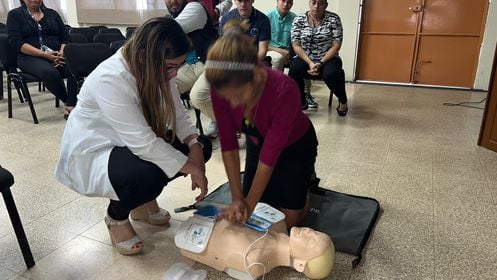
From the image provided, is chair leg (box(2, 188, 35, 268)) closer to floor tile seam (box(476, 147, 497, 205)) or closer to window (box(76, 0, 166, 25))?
floor tile seam (box(476, 147, 497, 205))

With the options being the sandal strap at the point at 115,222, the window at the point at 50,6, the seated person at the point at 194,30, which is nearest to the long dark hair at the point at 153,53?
the sandal strap at the point at 115,222

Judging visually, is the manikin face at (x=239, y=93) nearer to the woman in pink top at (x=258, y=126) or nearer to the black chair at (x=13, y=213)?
the woman in pink top at (x=258, y=126)

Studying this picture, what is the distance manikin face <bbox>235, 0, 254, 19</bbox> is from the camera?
277 centimetres

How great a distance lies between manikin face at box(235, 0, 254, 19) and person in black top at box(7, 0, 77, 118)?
1487 mm

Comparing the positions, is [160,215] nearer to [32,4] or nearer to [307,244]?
[307,244]

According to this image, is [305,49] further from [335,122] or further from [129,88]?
[129,88]

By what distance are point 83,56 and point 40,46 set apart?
2.02ft

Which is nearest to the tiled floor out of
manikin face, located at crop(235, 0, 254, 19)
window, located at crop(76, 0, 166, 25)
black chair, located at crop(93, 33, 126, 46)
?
manikin face, located at crop(235, 0, 254, 19)

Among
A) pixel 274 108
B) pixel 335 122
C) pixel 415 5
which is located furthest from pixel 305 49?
pixel 274 108

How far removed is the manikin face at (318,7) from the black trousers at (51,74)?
6.83ft

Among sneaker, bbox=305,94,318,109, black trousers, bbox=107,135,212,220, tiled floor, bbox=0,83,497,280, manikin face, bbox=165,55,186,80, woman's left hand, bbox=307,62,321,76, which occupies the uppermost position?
manikin face, bbox=165,55,186,80

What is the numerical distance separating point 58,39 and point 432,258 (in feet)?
11.0

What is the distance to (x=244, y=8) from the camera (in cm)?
279

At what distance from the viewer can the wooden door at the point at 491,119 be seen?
2420 mm
